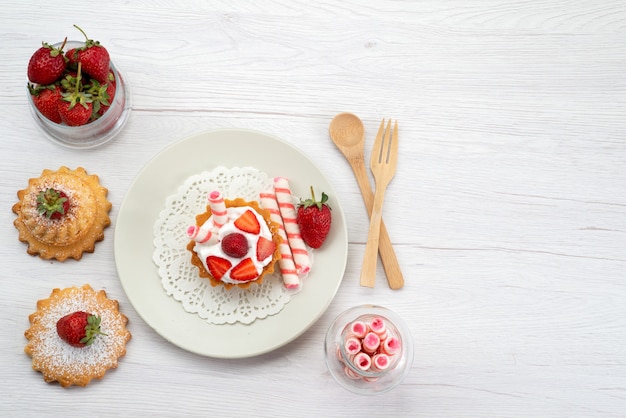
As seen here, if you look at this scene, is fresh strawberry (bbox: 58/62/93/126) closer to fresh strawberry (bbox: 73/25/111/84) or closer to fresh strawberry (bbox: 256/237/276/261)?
fresh strawberry (bbox: 73/25/111/84)

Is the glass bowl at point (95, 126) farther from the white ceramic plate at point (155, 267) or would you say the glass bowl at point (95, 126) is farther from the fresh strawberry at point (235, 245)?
the fresh strawberry at point (235, 245)

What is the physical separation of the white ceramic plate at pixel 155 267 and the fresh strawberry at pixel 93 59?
27 centimetres

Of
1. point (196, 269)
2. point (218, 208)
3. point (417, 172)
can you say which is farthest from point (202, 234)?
point (417, 172)

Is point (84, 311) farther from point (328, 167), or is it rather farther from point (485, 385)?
point (485, 385)

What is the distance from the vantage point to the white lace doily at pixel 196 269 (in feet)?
5.49

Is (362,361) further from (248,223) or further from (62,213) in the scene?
(62,213)

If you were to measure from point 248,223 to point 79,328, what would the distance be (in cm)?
53

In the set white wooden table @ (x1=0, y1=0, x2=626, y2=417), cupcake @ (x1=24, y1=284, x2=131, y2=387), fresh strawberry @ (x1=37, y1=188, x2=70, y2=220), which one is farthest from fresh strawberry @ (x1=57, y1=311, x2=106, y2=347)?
fresh strawberry @ (x1=37, y1=188, x2=70, y2=220)

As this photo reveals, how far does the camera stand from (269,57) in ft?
5.96

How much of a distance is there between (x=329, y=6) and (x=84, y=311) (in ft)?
3.75

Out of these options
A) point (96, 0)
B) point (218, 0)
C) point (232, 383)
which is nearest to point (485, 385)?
point (232, 383)

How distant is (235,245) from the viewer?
154cm

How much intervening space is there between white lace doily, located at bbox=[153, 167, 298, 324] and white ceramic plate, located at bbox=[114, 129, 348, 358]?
0.02 meters

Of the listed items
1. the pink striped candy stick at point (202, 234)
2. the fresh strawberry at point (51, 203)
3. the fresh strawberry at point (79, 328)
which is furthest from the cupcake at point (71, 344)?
the pink striped candy stick at point (202, 234)
